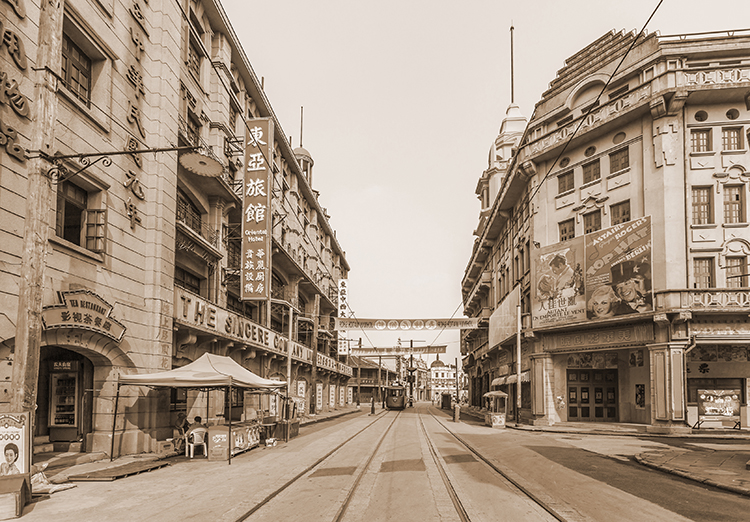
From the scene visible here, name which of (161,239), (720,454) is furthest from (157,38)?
(720,454)

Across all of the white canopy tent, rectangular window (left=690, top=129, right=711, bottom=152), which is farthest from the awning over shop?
rectangular window (left=690, top=129, right=711, bottom=152)

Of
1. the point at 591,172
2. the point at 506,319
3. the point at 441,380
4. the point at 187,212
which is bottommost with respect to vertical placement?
the point at 441,380

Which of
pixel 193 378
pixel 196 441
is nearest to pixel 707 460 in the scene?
pixel 193 378

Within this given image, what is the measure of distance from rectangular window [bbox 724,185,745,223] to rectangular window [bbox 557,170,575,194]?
8.22m

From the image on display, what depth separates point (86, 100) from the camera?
1691 centimetres

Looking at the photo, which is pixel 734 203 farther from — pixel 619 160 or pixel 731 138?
pixel 619 160

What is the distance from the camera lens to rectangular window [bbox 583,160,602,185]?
33562 mm

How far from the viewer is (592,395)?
34438mm

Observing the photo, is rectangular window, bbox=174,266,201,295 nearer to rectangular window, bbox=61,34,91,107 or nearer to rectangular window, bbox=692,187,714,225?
rectangular window, bbox=61,34,91,107

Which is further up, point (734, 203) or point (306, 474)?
point (734, 203)

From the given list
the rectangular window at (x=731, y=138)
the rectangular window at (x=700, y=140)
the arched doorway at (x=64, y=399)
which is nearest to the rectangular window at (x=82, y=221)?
the arched doorway at (x=64, y=399)

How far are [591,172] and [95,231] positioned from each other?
1047 inches

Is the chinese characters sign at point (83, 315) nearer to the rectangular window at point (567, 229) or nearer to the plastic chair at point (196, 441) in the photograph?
the plastic chair at point (196, 441)

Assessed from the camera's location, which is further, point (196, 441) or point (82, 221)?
point (196, 441)
